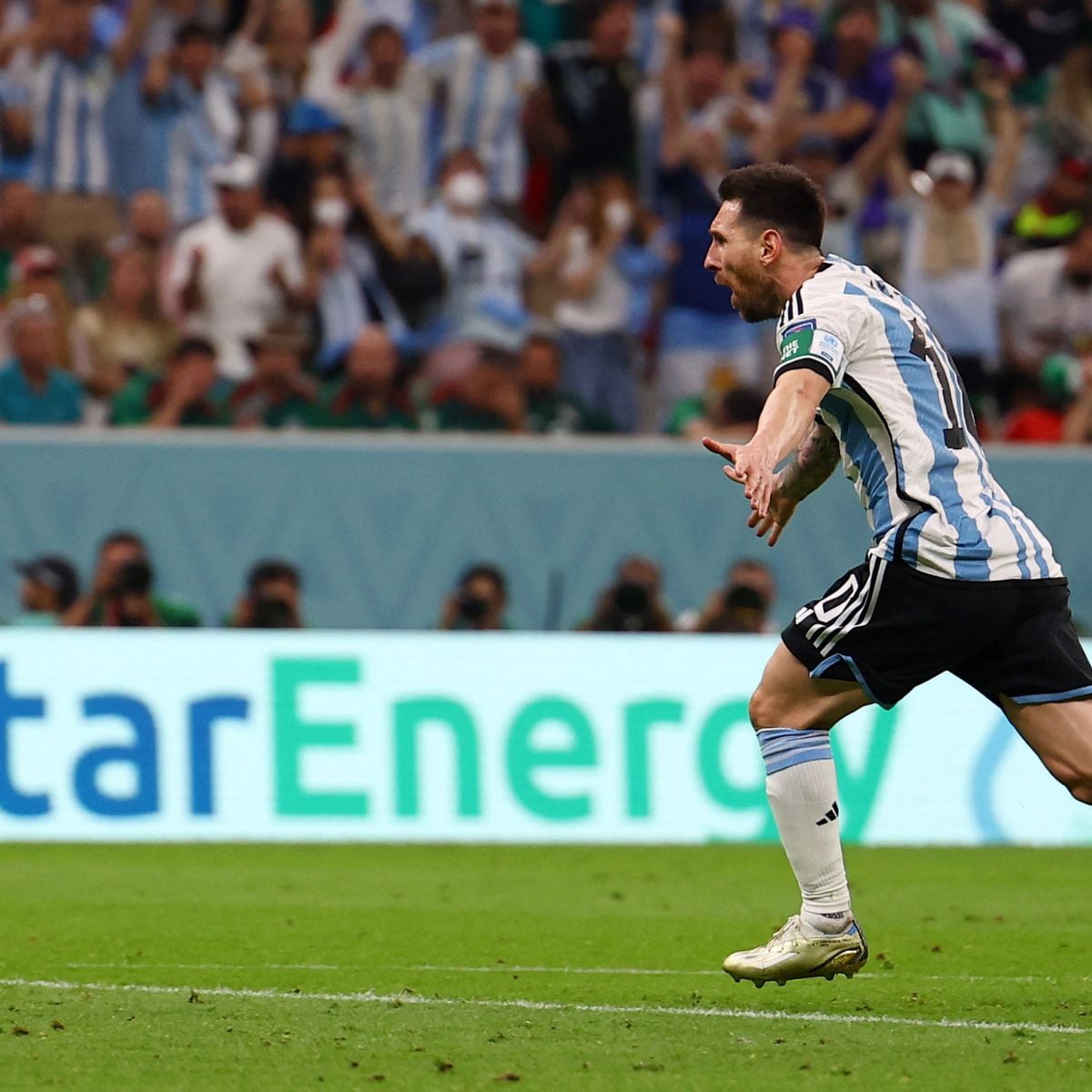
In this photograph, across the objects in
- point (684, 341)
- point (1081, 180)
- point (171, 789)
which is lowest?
point (171, 789)

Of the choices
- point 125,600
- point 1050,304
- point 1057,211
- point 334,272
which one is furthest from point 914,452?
point 1057,211

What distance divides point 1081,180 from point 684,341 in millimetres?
3201

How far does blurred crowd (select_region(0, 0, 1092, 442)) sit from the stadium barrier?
2.28 m

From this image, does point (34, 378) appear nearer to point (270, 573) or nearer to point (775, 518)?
point (270, 573)

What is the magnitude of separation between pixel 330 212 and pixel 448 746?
13.5ft

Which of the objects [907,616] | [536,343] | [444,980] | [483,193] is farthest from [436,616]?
[907,616]

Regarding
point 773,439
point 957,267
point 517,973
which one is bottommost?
point 517,973

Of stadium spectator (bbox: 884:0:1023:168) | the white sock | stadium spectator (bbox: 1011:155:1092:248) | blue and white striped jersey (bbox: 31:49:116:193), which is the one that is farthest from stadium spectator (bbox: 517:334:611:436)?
the white sock

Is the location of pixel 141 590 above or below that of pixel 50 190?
below

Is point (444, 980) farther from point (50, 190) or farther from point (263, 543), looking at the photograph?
point (50, 190)

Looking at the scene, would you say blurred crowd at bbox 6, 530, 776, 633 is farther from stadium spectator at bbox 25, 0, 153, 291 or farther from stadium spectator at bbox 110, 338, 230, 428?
stadium spectator at bbox 25, 0, 153, 291

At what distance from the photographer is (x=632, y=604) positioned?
1192 cm

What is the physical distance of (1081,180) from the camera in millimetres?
14625

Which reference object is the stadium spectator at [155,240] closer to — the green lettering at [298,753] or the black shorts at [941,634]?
the green lettering at [298,753]
